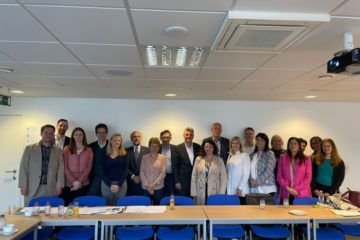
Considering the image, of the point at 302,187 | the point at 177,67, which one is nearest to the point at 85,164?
the point at 177,67

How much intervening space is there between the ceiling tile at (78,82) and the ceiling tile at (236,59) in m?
1.86

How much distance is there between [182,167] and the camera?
5031mm

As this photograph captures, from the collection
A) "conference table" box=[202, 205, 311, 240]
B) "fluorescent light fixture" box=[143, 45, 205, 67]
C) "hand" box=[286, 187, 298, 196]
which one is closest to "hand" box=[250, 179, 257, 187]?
"hand" box=[286, 187, 298, 196]

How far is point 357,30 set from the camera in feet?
7.41

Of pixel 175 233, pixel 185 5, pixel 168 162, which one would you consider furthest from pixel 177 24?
pixel 168 162

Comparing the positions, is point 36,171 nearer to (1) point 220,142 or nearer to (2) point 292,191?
(1) point 220,142

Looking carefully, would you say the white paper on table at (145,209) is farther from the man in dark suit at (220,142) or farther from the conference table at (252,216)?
the man in dark suit at (220,142)

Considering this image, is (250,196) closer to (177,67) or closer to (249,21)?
(177,67)

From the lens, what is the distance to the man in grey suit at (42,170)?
4.23 m

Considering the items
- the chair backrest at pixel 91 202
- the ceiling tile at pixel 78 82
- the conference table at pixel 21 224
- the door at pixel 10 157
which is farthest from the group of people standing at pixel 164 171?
the door at pixel 10 157

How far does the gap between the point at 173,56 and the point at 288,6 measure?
139 cm

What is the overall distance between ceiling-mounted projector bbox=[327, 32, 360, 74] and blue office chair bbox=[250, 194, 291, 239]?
2191 millimetres

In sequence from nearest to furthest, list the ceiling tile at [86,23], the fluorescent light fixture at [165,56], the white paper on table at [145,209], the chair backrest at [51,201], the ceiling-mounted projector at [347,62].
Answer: the ceiling tile at [86,23], the ceiling-mounted projector at [347,62], the fluorescent light fixture at [165,56], the white paper on table at [145,209], the chair backrest at [51,201]

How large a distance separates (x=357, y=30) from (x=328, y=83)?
7.22ft
